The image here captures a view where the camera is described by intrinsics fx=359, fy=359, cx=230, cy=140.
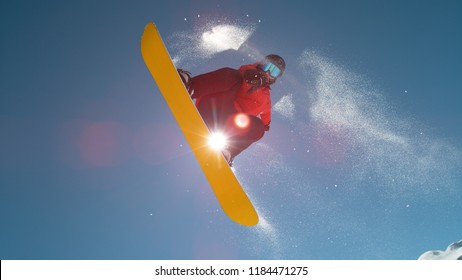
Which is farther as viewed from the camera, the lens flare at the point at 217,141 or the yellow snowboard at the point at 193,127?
the lens flare at the point at 217,141

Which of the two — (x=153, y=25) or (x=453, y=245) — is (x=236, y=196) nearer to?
(x=153, y=25)

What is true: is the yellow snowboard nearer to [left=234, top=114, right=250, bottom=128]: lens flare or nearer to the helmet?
[left=234, top=114, right=250, bottom=128]: lens flare

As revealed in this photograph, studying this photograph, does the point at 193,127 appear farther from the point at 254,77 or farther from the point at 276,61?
the point at 276,61

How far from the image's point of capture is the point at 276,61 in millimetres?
4258

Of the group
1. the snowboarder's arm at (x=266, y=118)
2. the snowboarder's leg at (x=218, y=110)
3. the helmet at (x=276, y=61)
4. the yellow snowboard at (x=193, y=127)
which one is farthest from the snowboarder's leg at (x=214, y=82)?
the snowboarder's arm at (x=266, y=118)

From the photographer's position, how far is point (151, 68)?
409 centimetres

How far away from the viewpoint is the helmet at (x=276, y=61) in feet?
13.9

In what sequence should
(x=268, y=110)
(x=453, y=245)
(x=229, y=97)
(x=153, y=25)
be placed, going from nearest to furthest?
(x=153, y=25) → (x=229, y=97) → (x=268, y=110) → (x=453, y=245)

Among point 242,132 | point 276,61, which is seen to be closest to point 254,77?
point 276,61

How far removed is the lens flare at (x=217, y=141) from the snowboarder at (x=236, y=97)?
5 centimetres

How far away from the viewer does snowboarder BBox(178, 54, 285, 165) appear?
407cm

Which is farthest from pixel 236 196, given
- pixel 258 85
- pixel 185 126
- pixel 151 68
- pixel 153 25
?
pixel 153 25

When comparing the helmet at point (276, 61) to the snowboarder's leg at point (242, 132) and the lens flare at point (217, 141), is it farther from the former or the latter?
the lens flare at point (217, 141)

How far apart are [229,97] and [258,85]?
1.20 feet
